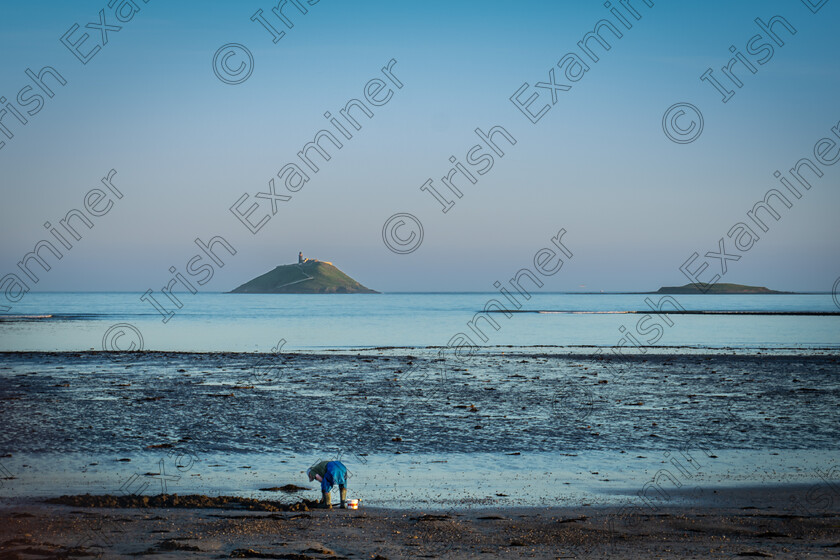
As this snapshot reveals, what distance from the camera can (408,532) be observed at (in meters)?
10.5

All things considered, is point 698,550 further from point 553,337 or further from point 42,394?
point 553,337

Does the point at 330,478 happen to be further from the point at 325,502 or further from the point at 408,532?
the point at 408,532

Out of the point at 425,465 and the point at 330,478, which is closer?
the point at 330,478

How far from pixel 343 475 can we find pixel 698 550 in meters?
5.47

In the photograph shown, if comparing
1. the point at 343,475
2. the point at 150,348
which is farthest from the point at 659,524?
the point at 150,348

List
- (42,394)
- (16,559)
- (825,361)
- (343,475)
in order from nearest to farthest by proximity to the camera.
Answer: (16,559), (343,475), (42,394), (825,361)

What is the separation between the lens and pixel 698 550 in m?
9.62

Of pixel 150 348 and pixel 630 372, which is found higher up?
pixel 150 348
